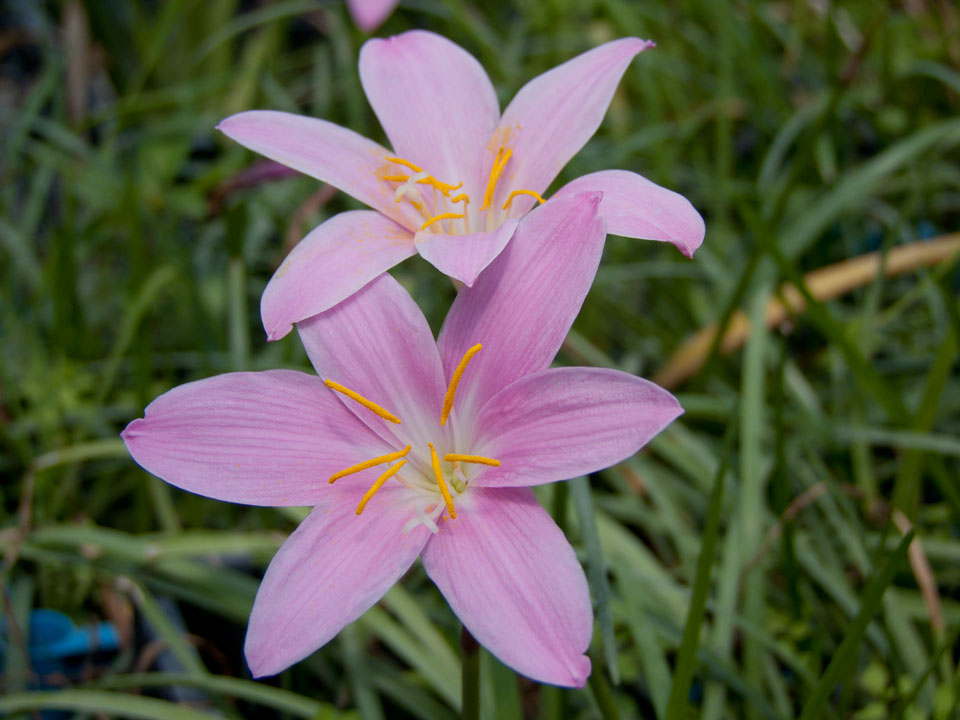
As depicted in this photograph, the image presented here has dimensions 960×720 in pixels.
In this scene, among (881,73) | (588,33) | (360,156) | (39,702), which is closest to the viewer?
(360,156)

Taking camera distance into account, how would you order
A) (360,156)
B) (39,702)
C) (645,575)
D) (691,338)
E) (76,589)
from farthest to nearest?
1. (691,338)
2. (76,589)
3. (645,575)
4. (39,702)
5. (360,156)

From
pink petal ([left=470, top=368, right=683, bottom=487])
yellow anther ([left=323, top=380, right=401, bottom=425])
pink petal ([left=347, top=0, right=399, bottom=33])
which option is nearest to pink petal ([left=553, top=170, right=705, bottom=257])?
pink petal ([left=470, top=368, right=683, bottom=487])

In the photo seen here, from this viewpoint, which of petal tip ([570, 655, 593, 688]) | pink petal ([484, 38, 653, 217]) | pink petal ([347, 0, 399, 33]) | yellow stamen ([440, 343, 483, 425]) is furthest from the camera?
Result: pink petal ([347, 0, 399, 33])

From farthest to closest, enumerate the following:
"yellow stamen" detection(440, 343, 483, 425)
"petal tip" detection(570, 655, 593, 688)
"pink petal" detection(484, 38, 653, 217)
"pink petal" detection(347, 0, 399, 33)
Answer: "pink petal" detection(347, 0, 399, 33) → "pink petal" detection(484, 38, 653, 217) → "yellow stamen" detection(440, 343, 483, 425) → "petal tip" detection(570, 655, 593, 688)

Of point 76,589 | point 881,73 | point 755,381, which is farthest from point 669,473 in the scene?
point 881,73

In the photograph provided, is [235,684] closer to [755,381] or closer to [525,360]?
[525,360]

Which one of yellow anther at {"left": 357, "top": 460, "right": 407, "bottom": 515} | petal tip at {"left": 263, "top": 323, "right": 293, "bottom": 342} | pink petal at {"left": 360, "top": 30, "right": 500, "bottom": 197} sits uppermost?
pink petal at {"left": 360, "top": 30, "right": 500, "bottom": 197}

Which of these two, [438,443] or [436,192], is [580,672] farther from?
[436,192]

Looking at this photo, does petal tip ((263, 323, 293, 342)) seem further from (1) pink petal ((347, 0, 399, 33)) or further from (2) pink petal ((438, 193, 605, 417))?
(1) pink petal ((347, 0, 399, 33))
